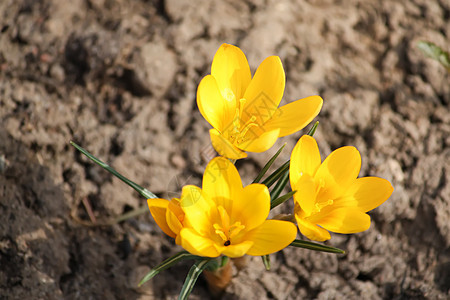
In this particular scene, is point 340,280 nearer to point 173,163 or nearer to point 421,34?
point 173,163

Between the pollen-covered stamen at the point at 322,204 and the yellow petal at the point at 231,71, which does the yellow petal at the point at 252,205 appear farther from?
the yellow petal at the point at 231,71

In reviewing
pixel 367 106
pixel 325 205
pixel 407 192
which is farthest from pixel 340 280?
pixel 367 106

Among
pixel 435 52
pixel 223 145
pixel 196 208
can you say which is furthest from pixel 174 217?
pixel 435 52

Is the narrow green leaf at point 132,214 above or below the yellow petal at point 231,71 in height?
below

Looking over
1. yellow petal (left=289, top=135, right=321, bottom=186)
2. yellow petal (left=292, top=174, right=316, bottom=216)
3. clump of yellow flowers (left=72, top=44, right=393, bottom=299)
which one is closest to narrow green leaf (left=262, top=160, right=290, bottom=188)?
clump of yellow flowers (left=72, top=44, right=393, bottom=299)

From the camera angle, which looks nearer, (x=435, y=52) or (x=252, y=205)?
(x=252, y=205)

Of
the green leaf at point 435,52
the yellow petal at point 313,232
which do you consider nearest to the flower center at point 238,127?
the yellow petal at point 313,232

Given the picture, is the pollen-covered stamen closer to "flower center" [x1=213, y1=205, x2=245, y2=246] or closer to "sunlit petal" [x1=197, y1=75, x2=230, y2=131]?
"flower center" [x1=213, y1=205, x2=245, y2=246]

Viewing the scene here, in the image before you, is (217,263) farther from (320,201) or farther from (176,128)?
(176,128)
